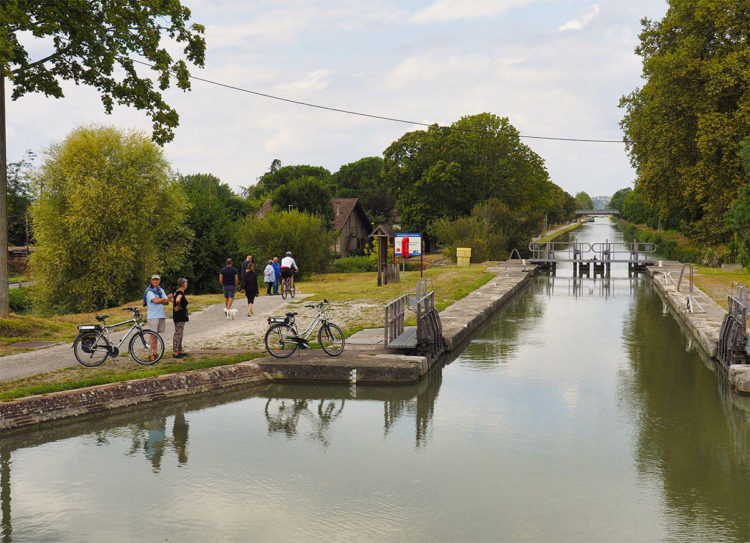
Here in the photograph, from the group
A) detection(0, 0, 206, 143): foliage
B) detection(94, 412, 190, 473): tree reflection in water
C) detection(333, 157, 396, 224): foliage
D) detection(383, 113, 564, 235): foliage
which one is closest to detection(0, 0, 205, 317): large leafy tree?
detection(0, 0, 206, 143): foliage

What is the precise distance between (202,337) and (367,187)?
8649cm

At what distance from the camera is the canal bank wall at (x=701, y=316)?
510 inches

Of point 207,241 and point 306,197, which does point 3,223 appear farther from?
point 306,197

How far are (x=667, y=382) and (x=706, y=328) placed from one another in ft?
15.6

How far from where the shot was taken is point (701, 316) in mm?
20391

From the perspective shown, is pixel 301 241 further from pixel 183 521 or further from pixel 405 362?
pixel 183 521

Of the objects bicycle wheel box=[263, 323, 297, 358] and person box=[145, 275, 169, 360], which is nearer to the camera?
person box=[145, 275, 169, 360]

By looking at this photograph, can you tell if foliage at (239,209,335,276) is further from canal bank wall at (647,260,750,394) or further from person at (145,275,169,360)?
person at (145,275,169,360)

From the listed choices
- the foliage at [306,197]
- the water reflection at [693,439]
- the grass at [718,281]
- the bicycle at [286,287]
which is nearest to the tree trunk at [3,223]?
the bicycle at [286,287]

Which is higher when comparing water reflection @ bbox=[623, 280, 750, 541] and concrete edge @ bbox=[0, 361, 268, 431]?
concrete edge @ bbox=[0, 361, 268, 431]

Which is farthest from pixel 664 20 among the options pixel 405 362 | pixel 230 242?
pixel 405 362

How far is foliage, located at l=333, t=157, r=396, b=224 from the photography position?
9369 cm

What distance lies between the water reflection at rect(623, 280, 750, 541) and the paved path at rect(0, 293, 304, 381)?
811 centimetres

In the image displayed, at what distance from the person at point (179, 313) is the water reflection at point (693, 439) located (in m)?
8.10
